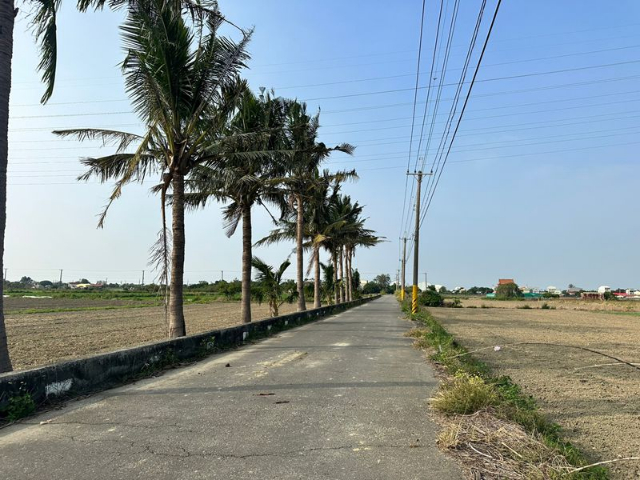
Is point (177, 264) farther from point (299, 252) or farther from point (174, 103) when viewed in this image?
point (299, 252)

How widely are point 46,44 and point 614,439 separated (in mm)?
10086

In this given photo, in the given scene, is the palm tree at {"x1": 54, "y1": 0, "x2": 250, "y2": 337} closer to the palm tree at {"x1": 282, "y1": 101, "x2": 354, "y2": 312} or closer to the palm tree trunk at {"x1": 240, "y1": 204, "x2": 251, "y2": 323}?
the palm tree trunk at {"x1": 240, "y1": 204, "x2": 251, "y2": 323}

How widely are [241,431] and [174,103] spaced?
341 inches

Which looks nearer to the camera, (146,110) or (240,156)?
(146,110)

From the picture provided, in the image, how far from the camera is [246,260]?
18047 millimetres

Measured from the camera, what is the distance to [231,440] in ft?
15.3

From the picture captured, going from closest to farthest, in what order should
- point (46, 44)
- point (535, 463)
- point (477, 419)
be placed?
point (535, 463) → point (477, 419) → point (46, 44)

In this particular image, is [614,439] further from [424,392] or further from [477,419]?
[424,392]

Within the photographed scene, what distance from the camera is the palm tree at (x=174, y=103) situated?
35.4ft

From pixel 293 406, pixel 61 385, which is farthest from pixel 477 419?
pixel 61 385

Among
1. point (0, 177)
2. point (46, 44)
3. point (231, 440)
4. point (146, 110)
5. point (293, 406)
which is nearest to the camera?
point (231, 440)

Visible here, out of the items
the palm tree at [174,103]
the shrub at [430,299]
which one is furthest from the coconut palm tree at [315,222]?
the shrub at [430,299]

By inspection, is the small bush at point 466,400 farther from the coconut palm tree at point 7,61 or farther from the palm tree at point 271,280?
the palm tree at point 271,280

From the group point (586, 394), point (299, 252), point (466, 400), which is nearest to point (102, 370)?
point (466, 400)
